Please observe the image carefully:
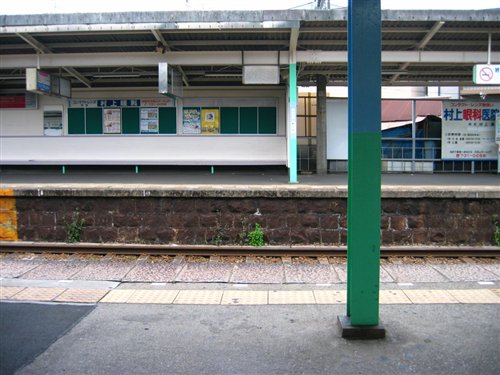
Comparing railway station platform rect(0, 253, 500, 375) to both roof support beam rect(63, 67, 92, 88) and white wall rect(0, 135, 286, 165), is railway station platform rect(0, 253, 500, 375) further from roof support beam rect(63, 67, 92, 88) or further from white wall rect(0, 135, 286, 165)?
white wall rect(0, 135, 286, 165)

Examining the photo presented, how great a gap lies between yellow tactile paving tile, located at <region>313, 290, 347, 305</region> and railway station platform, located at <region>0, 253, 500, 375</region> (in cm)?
1

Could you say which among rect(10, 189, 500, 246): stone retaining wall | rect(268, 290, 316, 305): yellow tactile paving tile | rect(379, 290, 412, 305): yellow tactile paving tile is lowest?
rect(268, 290, 316, 305): yellow tactile paving tile

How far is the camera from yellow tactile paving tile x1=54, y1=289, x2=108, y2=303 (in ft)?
17.4

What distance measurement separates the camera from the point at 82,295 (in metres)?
5.47

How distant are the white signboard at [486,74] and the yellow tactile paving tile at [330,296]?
397 inches

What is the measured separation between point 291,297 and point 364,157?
2057 mm

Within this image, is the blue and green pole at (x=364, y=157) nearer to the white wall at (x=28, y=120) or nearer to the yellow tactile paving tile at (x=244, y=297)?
the yellow tactile paving tile at (x=244, y=297)

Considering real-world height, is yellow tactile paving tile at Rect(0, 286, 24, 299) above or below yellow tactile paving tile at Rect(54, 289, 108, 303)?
above

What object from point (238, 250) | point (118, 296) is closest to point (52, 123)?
point (238, 250)

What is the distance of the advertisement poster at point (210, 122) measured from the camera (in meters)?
17.6

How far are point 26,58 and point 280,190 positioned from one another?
10.4 metres

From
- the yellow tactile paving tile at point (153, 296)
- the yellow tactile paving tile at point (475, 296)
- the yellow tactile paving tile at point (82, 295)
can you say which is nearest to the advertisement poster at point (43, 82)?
the yellow tactile paving tile at point (82, 295)

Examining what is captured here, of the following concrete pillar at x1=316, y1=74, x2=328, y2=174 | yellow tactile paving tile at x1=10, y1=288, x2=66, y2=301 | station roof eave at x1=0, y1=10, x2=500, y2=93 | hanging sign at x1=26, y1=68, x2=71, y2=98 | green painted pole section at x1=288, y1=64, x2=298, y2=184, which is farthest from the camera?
concrete pillar at x1=316, y1=74, x2=328, y2=174

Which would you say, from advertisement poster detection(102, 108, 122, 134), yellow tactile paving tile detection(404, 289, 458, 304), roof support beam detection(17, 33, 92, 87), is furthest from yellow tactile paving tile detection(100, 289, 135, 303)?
advertisement poster detection(102, 108, 122, 134)
